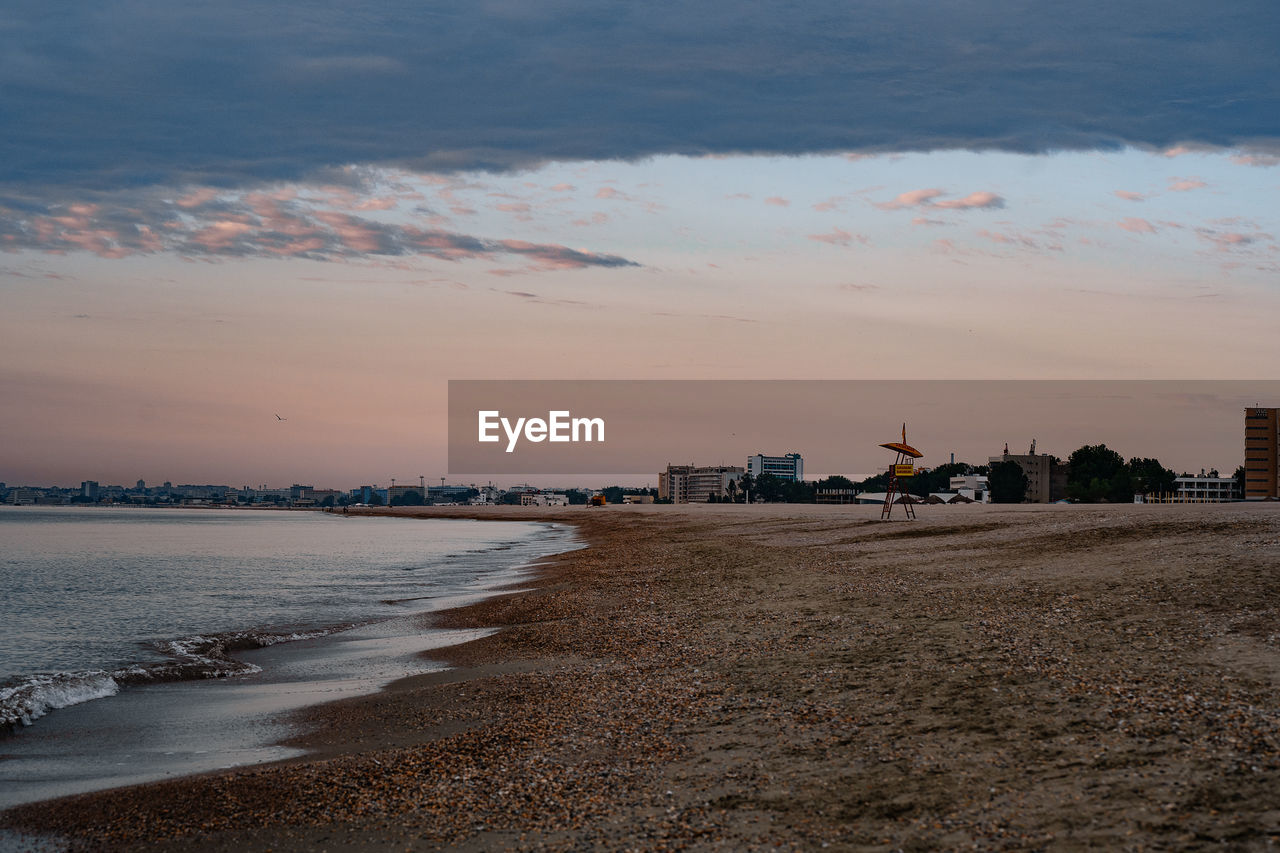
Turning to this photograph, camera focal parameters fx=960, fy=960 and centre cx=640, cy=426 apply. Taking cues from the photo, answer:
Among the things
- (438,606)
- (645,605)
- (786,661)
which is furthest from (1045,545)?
(438,606)

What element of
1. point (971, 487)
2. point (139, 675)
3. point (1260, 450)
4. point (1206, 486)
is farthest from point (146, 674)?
point (1206, 486)

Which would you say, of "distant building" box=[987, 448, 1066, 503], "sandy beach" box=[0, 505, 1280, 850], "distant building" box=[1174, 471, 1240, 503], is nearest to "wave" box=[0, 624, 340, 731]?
"sandy beach" box=[0, 505, 1280, 850]

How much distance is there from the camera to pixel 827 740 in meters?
8.49

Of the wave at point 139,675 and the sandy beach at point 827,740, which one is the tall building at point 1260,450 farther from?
the wave at point 139,675

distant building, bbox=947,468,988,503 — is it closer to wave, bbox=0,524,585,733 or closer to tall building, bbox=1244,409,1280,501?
tall building, bbox=1244,409,1280,501

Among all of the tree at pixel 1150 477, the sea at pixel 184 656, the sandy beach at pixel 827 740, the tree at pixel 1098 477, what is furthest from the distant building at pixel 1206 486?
the sandy beach at pixel 827 740

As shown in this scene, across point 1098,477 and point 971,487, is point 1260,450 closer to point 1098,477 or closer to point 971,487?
point 1098,477

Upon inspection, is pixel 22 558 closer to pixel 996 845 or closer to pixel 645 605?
pixel 645 605

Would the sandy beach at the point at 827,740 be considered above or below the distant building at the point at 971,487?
above

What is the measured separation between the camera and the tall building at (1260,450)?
147m

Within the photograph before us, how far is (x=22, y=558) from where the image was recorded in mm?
53312

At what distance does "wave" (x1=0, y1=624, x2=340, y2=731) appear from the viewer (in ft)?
43.7

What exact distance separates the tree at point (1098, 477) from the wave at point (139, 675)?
11373 cm

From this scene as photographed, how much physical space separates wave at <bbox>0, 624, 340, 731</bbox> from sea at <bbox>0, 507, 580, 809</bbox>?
0.11ft
